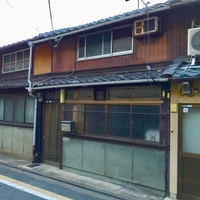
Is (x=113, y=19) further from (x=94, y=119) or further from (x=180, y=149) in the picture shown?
(x=180, y=149)

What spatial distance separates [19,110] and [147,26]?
23.9 ft

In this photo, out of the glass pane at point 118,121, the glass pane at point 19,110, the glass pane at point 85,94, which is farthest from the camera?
the glass pane at point 19,110

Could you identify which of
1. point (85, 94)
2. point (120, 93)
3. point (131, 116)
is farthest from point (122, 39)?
point (131, 116)

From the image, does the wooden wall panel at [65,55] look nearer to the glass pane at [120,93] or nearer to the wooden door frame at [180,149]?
the glass pane at [120,93]

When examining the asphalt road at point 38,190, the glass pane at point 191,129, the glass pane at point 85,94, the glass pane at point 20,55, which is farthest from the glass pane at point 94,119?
the glass pane at point 20,55

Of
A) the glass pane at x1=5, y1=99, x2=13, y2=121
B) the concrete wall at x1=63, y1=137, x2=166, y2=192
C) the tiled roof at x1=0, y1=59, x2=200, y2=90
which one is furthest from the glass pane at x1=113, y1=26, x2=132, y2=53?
the glass pane at x1=5, y1=99, x2=13, y2=121

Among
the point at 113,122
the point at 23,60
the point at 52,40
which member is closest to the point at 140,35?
the point at 113,122

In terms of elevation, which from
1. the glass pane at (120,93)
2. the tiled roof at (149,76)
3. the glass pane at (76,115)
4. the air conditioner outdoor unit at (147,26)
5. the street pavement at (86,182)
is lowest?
the street pavement at (86,182)

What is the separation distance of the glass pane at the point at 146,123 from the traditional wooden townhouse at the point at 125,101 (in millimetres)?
30

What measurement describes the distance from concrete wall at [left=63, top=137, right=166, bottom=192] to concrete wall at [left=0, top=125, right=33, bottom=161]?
234 cm

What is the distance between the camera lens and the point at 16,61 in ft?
37.5

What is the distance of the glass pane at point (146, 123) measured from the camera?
240 inches

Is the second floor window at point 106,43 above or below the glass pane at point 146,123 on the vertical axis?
above

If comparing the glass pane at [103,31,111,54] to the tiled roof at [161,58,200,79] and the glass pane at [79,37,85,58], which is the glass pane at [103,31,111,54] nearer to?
the glass pane at [79,37,85,58]
